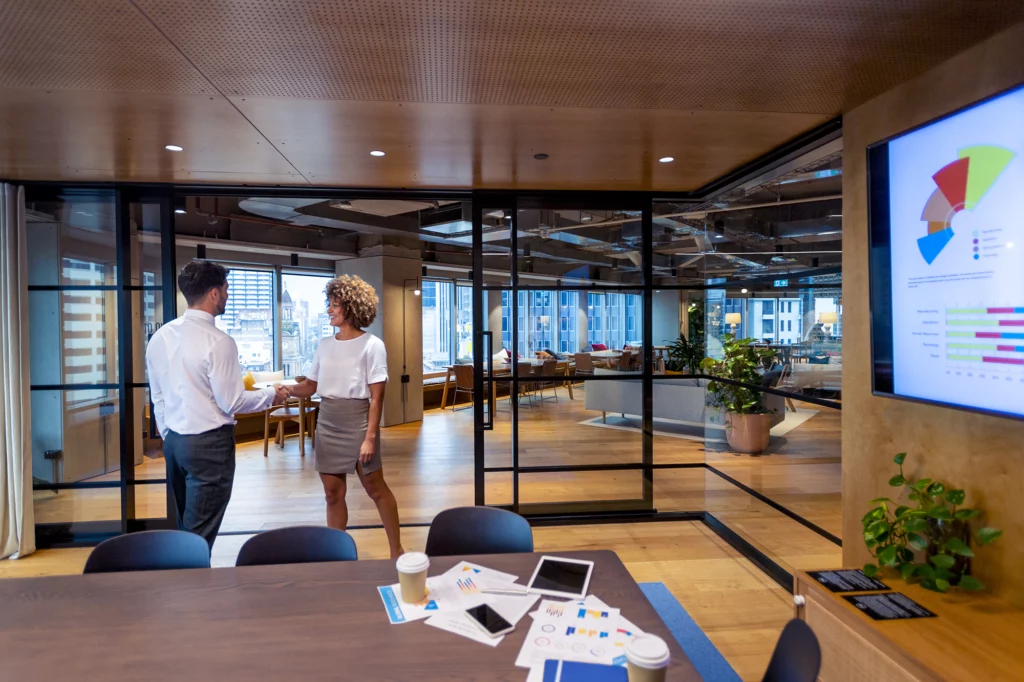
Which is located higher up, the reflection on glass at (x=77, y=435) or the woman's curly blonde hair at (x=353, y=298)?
the woman's curly blonde hair at (x=353, y=298)

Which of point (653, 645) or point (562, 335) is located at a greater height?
point (562, 335)

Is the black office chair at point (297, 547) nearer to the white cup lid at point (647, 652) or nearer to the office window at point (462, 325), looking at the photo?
the white cup lid at point (647, 652)

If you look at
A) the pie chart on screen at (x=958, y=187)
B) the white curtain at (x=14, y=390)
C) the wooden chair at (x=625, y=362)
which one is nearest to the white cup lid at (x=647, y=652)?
the pie chart on screen at (x=958, y=187)

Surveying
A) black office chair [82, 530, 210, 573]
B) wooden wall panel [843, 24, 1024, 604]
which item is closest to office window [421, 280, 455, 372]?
wooden wall panel [843, 24, 1024, 604]

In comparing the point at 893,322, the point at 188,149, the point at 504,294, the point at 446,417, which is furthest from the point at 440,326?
the point at 893,322

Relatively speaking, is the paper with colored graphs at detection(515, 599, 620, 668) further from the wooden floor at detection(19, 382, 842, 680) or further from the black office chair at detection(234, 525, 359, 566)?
the wooden floor at detection(19, 382, 842, 680)

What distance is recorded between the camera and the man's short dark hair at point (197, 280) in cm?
262

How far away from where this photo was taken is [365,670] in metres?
1.23

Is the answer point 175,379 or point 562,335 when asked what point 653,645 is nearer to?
point 175,379

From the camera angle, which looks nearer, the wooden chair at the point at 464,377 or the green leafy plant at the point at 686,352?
the green leafy plant at the point at 686,352

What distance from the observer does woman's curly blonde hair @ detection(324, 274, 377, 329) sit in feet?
10.4

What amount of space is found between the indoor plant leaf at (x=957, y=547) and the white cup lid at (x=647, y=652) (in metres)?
1.46

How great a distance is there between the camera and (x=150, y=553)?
73.4 inches

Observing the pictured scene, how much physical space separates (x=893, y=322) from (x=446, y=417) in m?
7.62
